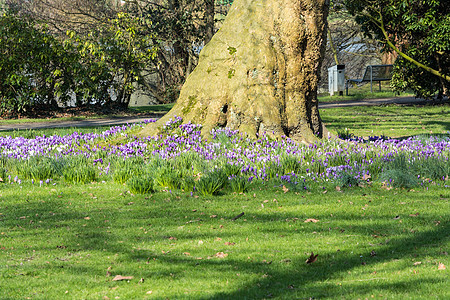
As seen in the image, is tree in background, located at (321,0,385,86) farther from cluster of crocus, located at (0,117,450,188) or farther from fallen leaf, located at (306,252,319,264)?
fallen leaf, located at (306,252,319,264)

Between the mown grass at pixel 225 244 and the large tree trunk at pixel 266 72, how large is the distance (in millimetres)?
2575

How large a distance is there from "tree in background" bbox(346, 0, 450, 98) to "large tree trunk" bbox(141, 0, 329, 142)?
7.52 meters

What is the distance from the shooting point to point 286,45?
8.92 m

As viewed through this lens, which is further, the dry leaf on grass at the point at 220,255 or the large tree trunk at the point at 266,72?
the large tree trunk at the point at 266,72

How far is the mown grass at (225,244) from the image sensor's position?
3398 millimetres

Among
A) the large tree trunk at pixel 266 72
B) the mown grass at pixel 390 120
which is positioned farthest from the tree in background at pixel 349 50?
the large tree trunk at pixel 266 72

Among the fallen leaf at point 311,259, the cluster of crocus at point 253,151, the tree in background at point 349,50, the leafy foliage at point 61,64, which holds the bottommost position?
the fallen leaf at point 311,259

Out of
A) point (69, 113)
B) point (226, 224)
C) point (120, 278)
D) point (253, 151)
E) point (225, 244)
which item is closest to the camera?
point (120, 278)

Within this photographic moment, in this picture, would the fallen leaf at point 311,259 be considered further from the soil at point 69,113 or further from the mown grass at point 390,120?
the soil at point 69,113

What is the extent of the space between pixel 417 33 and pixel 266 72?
1108 centimetres

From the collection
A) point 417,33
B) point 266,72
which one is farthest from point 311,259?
point 417,33

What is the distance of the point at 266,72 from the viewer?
8.74 metres

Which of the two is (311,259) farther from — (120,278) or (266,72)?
(266,72)

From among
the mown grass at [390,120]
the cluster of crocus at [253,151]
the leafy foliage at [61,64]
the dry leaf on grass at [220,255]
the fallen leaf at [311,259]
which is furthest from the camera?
the leafy foliage at [61,64]
